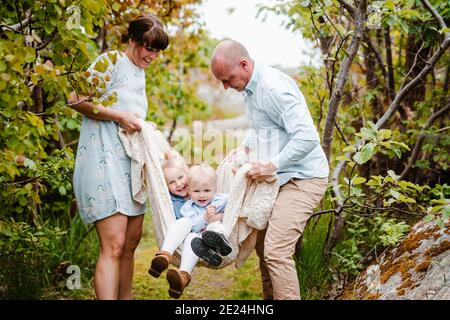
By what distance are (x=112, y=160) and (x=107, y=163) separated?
0.10ft

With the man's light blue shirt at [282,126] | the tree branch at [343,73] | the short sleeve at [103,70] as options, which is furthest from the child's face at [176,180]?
the tree branch at [343,73]

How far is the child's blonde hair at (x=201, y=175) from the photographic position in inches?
108

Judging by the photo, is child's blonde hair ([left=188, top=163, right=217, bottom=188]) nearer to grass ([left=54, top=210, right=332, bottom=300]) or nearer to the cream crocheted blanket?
the cream crocheted blanket

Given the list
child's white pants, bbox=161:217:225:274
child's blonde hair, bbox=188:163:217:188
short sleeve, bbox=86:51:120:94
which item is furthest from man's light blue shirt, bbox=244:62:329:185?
short sleeve, bbox=86:51:120:94

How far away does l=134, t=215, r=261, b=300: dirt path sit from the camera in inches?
150

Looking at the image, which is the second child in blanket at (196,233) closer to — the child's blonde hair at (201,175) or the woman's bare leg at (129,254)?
the child's blonde hair at (201,175)

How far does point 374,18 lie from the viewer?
8.43 ft

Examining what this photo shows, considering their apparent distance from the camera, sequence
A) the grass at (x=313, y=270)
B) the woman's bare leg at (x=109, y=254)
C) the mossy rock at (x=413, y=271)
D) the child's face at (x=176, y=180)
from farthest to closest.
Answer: the grass at (x=313, y=270) < the child's face at (x=176, y=180) < the woman's bare leg at (x=109, y=254) < the mossy rock at (x=413, y=271)

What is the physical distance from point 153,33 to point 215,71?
367 millimetres

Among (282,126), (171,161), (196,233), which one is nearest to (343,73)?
(282,126)

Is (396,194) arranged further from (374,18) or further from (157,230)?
(157,230)

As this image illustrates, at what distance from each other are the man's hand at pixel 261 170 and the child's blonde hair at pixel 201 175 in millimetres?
297

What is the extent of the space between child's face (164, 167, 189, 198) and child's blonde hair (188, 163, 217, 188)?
0.13ft
